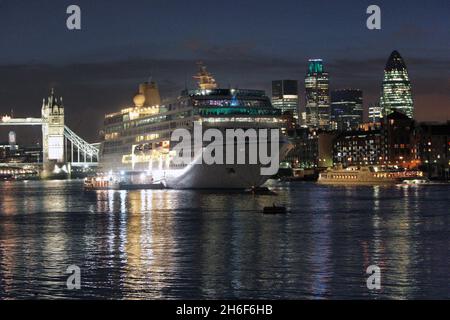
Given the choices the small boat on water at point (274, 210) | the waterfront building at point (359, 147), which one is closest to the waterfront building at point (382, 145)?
the waterfront building at point (359, 147)

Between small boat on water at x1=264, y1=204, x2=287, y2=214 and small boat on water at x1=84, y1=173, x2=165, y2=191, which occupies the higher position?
small boat on water at x1=84, y1=173, x2=165, y2=191

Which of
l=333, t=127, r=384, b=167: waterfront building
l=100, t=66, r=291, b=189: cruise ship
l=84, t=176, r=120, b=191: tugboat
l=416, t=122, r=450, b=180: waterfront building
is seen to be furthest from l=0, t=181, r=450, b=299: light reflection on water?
l=333, t=127, r=384, b=167: waterfront building

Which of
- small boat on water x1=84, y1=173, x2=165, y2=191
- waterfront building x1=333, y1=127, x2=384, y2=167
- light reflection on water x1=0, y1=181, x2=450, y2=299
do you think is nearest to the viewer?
light reflection on water x1=0, y1=181, x2=450, y2=299

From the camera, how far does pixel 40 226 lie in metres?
44.8

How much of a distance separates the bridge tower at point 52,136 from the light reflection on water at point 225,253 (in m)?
142

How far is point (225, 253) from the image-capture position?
31.1m

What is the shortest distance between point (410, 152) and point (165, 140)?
95.4m

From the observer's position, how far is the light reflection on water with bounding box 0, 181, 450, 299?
77.0 ft

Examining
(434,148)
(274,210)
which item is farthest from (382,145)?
(274,210)

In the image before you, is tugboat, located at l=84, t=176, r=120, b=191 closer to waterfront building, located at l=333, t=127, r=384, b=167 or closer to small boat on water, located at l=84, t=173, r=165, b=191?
small boat on water, located at l=84, t=173, r=165, b=191

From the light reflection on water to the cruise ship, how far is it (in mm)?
16384

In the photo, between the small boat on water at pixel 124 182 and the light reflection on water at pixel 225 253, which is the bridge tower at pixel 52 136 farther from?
the light reflection on water at pixel 225 253

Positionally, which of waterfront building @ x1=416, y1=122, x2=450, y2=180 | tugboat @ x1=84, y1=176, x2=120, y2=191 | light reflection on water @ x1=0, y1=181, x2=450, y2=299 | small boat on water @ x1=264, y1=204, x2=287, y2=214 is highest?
waterfront building @ x1=416, y1=122, x2=450, y2=180
